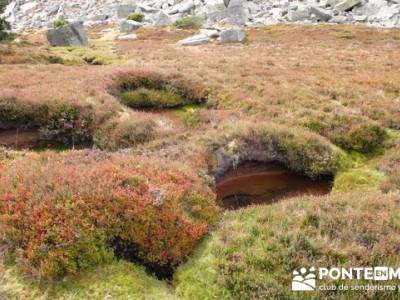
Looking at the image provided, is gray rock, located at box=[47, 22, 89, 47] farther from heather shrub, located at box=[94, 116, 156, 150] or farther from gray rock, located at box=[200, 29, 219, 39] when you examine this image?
heather shrub, located at box=[94, 116, 156, 150]

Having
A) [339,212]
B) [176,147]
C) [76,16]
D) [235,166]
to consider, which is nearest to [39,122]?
[176,147]

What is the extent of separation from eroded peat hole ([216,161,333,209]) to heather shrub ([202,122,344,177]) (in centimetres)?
27

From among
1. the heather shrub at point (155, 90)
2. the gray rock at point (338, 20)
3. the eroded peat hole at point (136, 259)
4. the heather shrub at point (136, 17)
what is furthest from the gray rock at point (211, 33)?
the eroded peat hole at point (136, 259)

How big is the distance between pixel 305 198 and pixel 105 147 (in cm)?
989

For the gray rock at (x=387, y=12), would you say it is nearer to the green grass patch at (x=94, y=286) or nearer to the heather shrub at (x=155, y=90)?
the heather shrub at (x=155, y=90)

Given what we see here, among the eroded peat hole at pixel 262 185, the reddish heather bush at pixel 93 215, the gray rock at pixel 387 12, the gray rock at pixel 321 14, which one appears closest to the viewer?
the reddish heather bush at pixel 93 215

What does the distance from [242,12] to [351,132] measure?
199 feet

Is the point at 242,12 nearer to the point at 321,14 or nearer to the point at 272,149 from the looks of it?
the point at 321,14

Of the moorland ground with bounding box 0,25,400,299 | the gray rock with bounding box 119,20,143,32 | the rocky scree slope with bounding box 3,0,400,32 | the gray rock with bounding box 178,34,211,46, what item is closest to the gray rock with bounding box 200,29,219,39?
the gray rock with bounding box 178,34,211,46

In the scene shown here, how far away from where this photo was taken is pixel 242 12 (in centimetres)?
7625

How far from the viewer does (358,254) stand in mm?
9883

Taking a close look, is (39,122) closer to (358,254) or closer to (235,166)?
(235,166)

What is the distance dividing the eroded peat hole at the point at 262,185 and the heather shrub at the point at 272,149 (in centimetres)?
27

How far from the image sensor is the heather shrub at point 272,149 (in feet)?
57.3
